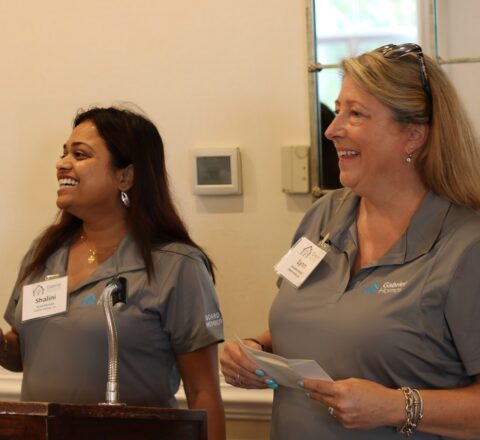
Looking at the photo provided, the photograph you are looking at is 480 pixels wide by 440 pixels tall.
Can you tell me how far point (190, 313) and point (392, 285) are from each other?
582 millimetres

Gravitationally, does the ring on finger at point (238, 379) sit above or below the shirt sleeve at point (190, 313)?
below

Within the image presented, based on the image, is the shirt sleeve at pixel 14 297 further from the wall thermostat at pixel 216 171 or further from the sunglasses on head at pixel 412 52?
the sunglasses on head at pixel 412 52

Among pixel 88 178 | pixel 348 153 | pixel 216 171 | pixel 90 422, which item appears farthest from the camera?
pixel 216 171

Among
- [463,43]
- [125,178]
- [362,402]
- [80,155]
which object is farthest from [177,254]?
[463,43]

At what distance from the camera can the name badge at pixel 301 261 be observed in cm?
182

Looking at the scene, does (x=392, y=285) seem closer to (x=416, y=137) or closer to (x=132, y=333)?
(x=416, y=137)

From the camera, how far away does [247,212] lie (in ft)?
8.27

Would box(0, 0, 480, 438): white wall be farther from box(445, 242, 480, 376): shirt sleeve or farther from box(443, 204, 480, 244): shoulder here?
box(445, 242, 480, 376): shirt sleeve

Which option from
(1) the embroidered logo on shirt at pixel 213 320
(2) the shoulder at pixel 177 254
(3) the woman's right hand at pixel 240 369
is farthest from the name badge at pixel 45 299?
(3) the woman's right hand at pixel 240 369

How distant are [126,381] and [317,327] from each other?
55 cm

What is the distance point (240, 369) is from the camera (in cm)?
174

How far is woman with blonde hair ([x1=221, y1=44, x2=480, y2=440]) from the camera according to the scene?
5.23ft

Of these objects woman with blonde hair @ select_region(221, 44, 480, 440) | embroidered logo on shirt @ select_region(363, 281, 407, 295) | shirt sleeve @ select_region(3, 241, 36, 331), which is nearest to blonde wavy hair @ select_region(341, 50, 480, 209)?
woman with blonde hair @ select_region(221, 44, 480, 440)

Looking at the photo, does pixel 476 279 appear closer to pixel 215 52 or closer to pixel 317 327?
pixel 317 327
